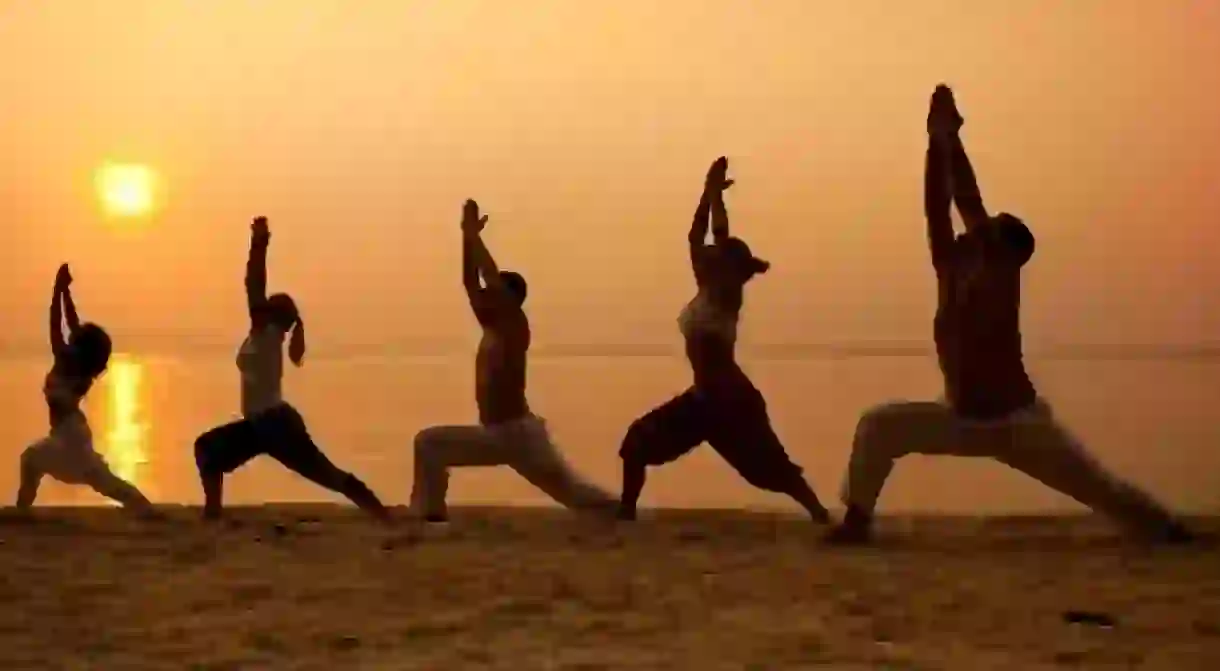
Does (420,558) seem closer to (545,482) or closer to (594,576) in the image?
(594,576)

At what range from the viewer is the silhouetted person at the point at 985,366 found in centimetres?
586

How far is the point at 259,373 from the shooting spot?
7699 mm

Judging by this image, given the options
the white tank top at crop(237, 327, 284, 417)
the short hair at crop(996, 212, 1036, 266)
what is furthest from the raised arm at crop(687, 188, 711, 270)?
the white tank top at crop(237, 327, 284, 417)

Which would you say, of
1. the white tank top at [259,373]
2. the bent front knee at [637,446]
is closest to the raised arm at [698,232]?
the bent front knee at [637,446]

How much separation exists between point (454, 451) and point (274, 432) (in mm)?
1041

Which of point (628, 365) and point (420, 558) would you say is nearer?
point (420, 558)

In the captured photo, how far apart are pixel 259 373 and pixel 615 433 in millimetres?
7919

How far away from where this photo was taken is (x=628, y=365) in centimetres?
3697

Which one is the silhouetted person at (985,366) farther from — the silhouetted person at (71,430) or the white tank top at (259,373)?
the silhouetted person at (71,430)

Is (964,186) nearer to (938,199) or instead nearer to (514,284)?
(938,199)

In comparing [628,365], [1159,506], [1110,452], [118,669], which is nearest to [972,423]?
[1159,506]

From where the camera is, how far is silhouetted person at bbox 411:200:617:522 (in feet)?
24.6

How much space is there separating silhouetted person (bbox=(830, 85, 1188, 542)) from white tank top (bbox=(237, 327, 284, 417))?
3673mm

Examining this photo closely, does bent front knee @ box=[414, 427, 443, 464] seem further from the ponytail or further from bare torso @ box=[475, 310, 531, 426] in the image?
the ponytail
